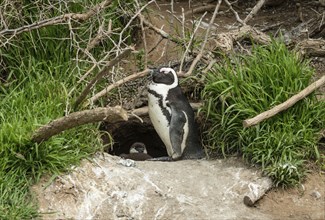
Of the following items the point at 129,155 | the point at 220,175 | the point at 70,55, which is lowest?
the point at 129,155

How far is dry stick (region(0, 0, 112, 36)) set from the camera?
19.3 feet

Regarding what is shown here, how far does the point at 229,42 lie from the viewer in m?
6.19

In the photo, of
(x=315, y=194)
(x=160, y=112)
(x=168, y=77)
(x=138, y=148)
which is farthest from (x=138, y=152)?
(x=315, y=194)

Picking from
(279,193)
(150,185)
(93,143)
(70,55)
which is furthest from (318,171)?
(70,55)

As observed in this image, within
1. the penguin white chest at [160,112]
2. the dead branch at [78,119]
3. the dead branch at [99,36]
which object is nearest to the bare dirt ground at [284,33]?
the penguin white chest at [160,112]

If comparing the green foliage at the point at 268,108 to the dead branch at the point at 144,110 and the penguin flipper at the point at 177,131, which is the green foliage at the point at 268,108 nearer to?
the penguin flipper at the point at 177,131

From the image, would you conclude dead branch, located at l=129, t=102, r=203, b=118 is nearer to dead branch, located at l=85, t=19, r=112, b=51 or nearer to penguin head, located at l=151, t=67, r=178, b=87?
penguin head, located at l=151, t=67, r=178, b=87

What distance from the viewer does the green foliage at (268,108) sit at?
217 inches

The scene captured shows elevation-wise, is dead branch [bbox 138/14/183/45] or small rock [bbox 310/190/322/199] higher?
dead branch [bbox 138/14/183/45]

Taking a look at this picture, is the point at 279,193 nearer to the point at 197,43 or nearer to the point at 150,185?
the point at 150,185

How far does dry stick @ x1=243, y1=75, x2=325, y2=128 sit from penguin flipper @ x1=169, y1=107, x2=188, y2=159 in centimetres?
94

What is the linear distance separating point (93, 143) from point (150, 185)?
506 mm

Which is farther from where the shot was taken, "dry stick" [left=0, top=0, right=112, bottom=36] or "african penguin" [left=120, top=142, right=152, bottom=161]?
"african penguin" [left=120, top=142, right=152, bottom=161]

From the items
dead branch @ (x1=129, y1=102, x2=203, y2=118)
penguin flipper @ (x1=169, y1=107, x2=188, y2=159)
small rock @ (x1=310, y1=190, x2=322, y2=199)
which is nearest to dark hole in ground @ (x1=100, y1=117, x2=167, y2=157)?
dead branch @ (x1=129, y1=102, x2=203, y2=118)
